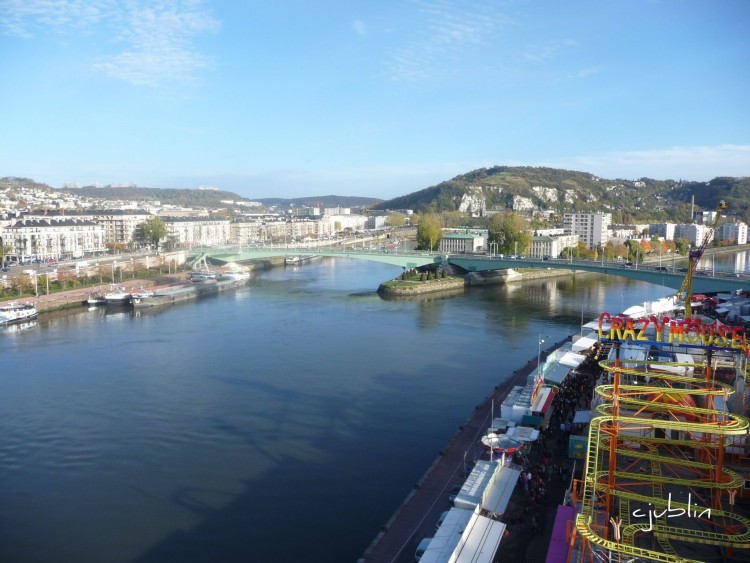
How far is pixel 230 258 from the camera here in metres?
19.7

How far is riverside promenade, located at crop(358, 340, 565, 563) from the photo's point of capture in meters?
3.55

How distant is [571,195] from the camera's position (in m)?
52.4

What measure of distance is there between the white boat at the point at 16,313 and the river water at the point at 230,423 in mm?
452

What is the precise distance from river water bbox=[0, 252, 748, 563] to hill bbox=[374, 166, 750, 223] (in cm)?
3625

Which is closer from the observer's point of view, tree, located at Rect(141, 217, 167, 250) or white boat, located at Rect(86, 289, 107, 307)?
white boat, located at Rect(86, 289, 107, 307)

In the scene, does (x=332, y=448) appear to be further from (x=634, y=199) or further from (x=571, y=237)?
(x=634, y=199)

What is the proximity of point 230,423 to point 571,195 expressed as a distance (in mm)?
50423

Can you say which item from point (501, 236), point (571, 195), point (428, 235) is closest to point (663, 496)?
point (501, 236)

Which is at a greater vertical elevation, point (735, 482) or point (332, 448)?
point (735, 482)

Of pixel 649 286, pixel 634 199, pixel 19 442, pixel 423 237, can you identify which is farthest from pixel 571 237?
pixel 634 199

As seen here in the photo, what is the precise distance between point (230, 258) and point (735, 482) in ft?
57.9

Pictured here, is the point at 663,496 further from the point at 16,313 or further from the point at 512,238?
the point at 512,238

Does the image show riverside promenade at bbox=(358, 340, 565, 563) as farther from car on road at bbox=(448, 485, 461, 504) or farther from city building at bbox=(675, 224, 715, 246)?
city building at bbox=(675, 224, 715, 246)

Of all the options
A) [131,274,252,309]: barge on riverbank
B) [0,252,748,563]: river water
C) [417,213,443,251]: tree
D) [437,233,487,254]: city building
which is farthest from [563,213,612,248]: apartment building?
[0,252,748,563]: river water
